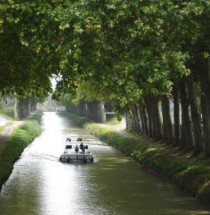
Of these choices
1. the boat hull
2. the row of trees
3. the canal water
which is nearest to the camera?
the row of trees

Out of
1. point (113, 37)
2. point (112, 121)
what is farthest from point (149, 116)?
point (112, 121)

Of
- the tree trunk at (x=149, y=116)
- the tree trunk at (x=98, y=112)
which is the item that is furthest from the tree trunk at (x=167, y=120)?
the tree trunk at (x=98, y=112)

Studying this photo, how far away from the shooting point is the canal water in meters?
23.3

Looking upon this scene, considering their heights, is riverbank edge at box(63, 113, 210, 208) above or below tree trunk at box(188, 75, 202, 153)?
below

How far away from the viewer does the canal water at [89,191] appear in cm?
2333

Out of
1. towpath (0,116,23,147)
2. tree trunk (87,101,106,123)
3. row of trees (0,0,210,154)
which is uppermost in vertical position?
row of trees (0,0,210,154)

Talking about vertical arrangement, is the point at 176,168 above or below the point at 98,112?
below

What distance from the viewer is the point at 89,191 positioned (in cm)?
2838

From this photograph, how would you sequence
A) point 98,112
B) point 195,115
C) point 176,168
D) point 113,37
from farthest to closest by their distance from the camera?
point 98,112
point 195,115
point 176,168
point 113,37

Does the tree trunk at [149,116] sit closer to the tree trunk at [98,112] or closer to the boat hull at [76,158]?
the boat hull at [76,158]

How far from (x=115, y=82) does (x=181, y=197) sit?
42.2 feet

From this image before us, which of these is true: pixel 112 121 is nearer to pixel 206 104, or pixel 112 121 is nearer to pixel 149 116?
pixel 149 116

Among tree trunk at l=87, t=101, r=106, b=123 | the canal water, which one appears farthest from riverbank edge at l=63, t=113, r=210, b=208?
tree trunk at l=87, t=101, r=106, b=123

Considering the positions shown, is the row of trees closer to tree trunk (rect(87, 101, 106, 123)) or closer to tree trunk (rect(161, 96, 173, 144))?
tree trunk (rect(161, 96, 173, 144))
